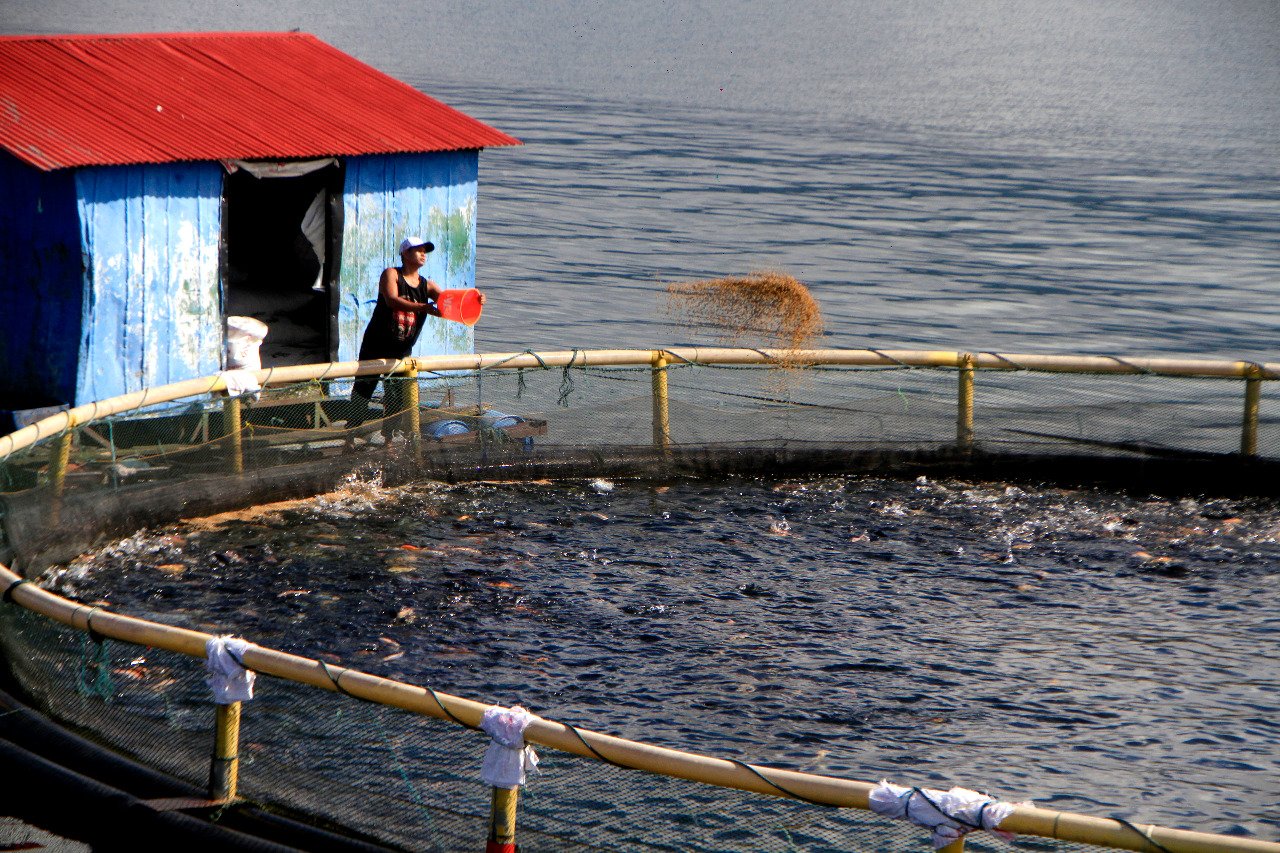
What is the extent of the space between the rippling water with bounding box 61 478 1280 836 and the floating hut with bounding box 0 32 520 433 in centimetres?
232

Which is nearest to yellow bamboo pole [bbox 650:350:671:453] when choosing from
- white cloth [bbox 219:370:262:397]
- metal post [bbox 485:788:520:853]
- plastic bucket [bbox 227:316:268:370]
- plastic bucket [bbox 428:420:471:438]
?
plastic bucket [bbox 428:420:471:438]

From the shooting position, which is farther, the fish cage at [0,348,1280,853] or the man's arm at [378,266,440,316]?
the man's arm at [378,266,440,316]

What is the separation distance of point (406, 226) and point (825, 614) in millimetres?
7120

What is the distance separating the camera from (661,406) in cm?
1524

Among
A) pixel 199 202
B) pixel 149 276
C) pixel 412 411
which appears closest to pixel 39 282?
pixel 149 276

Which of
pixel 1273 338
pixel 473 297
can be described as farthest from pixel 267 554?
pixel 1273 338

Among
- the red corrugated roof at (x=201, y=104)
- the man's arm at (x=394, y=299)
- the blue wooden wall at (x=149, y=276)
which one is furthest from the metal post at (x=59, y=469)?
the man's arm at (x=394, y=299)

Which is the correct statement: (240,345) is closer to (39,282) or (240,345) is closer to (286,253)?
(39,282)

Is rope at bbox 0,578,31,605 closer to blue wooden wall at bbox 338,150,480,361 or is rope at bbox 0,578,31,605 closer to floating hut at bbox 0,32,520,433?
floating hut at bbox 0,32,520,433

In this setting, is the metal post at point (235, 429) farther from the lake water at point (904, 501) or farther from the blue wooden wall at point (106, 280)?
the blue wooden wall at point (106, 280)

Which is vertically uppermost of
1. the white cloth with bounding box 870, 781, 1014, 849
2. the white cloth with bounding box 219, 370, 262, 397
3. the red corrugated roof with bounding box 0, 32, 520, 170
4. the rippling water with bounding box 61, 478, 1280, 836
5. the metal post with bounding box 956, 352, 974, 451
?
the red corrugated roof with bounding box 0, 32, 520, 170

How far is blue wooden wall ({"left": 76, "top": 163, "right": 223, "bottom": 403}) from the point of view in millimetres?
13625

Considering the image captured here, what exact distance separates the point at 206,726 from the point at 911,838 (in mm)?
3491

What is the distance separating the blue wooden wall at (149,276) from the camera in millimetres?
13625
